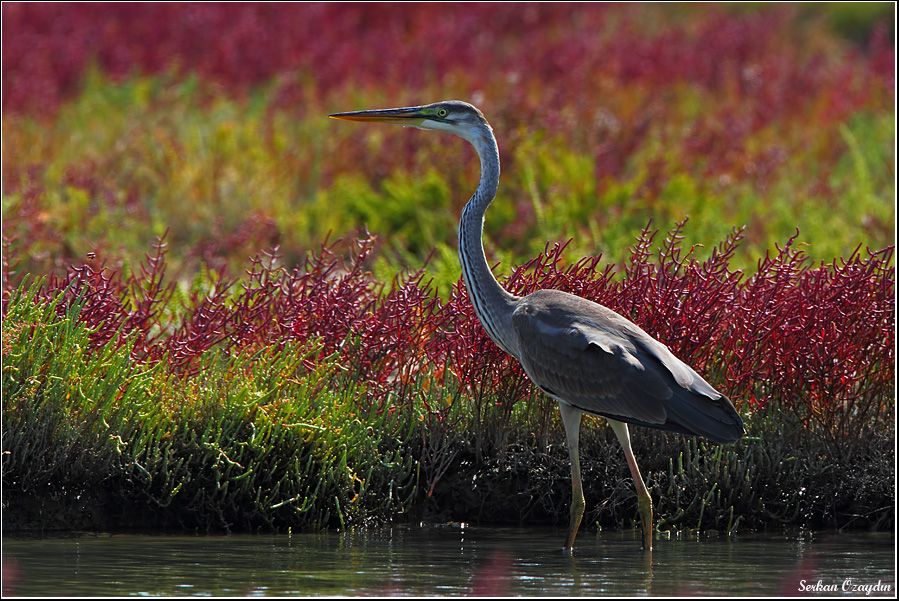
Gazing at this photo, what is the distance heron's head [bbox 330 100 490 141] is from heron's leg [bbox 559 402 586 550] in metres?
1.42

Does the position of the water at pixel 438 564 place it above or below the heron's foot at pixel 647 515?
below

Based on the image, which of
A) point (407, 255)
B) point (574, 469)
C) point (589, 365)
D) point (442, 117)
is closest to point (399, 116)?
point (442, 117)

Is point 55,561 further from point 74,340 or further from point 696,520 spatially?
point 696,520

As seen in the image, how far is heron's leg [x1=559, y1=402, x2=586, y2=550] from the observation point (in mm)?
6766

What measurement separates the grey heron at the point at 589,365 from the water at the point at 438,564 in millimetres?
334

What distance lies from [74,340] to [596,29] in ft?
47.2

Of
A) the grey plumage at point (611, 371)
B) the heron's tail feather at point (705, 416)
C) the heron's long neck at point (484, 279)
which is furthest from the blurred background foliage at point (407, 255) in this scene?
the heron's tail feather at point (705, 416)

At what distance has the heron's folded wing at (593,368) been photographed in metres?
6.50

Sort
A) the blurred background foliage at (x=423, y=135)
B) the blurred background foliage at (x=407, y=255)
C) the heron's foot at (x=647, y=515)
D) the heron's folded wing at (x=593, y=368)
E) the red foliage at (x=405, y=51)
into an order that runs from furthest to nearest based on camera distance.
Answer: the red foliage at (x=405, y=51), the blurred background foliage at (x=423, y=135), the blurred background foliage at (x=407, y=255), the heron's foot at (x=647, y=515), the heron's folded wing at (x=593, y=368)

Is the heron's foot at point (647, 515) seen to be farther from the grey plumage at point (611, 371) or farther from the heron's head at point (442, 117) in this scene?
the heron's head at point (442, 117)

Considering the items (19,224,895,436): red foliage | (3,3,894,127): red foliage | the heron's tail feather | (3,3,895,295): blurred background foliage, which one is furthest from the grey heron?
(3,3,894,127): red foliage

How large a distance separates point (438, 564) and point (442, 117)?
7.32 ft

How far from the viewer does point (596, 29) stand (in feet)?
66.1

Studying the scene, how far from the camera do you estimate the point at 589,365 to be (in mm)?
6633
